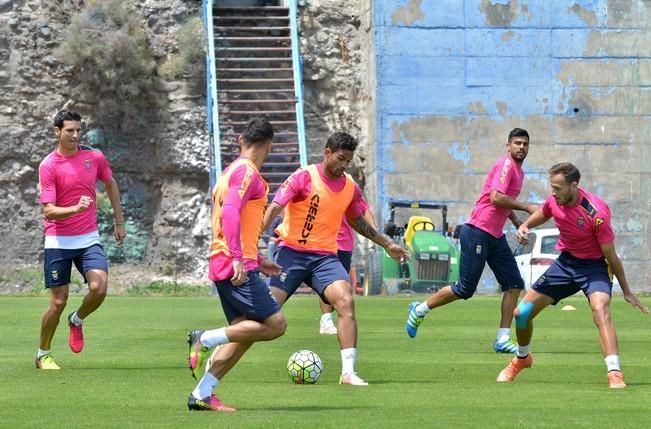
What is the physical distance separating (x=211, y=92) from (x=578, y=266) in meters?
28.6

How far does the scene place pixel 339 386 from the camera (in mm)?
11898

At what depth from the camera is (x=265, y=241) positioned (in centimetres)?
3694

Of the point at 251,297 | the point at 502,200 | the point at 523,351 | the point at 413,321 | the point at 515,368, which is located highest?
the point at 251,297

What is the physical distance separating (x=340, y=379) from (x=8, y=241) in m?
30.7

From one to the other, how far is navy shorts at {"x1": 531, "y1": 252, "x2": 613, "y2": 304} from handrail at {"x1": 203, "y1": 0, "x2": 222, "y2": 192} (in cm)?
2678

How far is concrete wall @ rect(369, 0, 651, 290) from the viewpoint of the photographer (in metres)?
41.0

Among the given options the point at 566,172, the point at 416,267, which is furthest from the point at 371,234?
the point at 416,267

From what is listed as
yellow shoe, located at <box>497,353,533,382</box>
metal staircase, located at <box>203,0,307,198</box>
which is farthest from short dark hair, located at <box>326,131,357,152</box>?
metal staircase, located at <box>203,0,307,198</box>

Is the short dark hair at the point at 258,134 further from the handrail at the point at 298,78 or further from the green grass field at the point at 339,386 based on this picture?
the handrail at the point at 298,78

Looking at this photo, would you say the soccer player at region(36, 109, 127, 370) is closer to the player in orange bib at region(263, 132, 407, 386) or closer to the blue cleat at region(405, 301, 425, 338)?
the player in orange bib at region(263, 132, 407, 386)

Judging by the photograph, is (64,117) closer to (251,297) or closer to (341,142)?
(341,142)

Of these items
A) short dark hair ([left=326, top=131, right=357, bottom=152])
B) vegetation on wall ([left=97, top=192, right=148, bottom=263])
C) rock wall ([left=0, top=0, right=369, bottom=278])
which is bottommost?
vegetation on wall ([left=97, top=192, right=148, bottom=263])

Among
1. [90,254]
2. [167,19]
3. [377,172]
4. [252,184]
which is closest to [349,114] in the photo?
[377,172]

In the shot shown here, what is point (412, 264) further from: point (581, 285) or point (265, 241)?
point (581, 285)
